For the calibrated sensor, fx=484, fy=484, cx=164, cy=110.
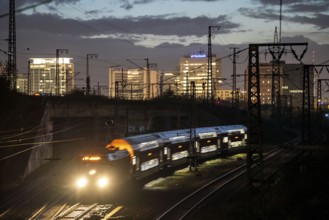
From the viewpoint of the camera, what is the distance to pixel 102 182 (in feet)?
99.2

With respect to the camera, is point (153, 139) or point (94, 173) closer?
point (94, 173)

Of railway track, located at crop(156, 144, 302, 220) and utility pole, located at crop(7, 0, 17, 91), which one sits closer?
railway track, located at crop(156, 144, 302, 220)

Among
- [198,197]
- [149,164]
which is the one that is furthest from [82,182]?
[198,197]

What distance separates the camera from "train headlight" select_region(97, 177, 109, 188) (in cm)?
3016

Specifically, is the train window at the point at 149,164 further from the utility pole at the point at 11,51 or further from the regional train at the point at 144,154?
the utility pole at the point at 11,51

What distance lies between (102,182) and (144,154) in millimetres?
4883

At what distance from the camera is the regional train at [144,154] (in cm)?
3031

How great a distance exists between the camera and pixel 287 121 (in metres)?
114

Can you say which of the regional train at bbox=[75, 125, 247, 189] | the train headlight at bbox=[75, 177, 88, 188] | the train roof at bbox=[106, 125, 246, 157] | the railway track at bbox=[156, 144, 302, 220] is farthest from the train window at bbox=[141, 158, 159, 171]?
the train headlight at bbox=[75, 177, 88, 188]

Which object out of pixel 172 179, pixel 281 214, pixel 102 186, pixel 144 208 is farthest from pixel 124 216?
pixel 172 179

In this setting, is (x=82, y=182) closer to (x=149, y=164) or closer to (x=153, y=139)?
(x=149, y=164)

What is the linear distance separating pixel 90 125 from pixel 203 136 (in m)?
16.1

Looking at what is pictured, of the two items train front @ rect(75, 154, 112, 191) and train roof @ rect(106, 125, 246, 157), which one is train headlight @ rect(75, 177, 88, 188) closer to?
train front @ rect(75, 154, 112, 191)

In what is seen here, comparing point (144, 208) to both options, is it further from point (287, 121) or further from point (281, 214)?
point (287, 121)
